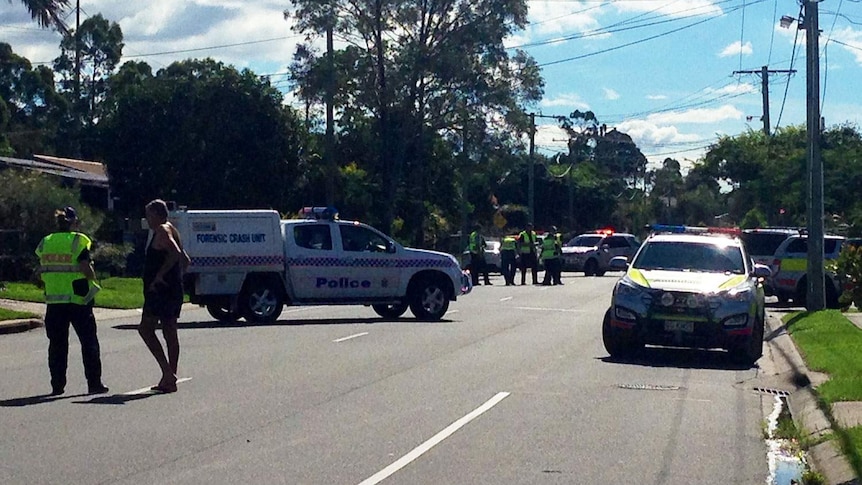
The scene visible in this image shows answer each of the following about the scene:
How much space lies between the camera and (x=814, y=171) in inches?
993

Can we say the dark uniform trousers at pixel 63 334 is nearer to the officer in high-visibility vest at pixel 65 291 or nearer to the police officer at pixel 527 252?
the officer in high-visibility vest at pixel 65 291

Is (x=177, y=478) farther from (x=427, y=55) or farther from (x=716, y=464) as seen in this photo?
(x=427, y=55)

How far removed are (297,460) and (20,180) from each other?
2640cm

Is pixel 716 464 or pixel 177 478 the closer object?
pixel 177 478

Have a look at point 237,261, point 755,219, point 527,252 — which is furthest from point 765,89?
point 237,261

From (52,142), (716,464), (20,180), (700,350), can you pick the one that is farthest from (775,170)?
(716,464)

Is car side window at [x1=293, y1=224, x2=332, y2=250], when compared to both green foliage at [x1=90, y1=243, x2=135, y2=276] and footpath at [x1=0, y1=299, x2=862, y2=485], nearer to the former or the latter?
footpath at [x1=0, y1=299, x2=862, y2=485]

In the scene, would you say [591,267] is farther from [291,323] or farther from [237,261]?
[237,261]

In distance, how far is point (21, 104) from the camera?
2906 inches

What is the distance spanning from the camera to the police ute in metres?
22.7

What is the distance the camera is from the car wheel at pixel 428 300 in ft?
78.7

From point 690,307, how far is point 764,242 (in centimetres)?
1456

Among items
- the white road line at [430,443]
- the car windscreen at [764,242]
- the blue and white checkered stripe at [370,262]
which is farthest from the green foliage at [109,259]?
the white road line at [430,443]

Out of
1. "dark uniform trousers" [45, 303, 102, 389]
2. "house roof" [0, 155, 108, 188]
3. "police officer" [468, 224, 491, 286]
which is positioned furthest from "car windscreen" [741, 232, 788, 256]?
"house roof" [0, 155, 108, 188]
